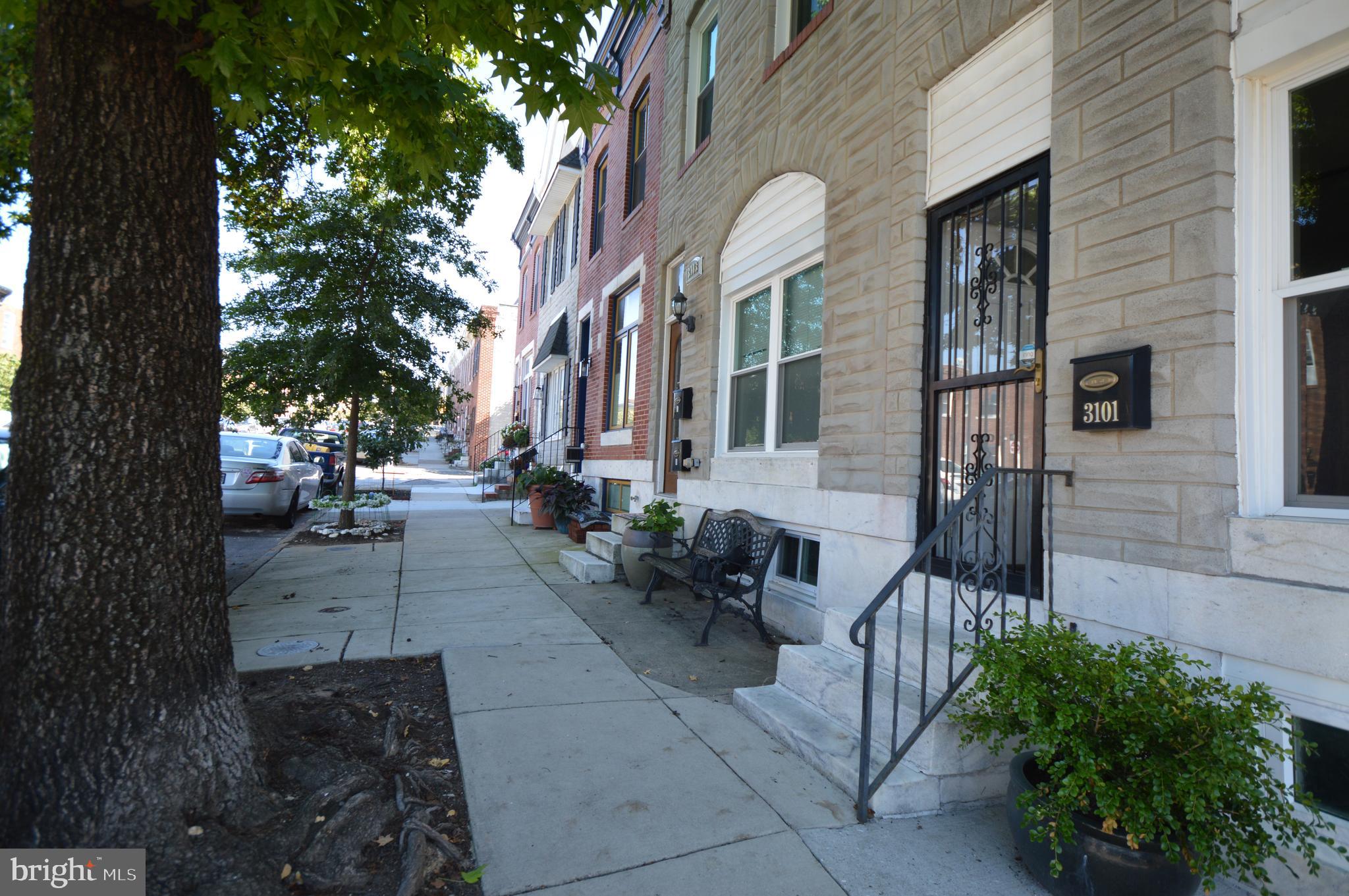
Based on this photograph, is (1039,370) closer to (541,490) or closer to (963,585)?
(963,585)

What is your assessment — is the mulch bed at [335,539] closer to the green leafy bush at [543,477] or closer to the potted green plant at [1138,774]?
the green leafy bush at [543,477]

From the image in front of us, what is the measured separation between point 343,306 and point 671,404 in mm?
5018

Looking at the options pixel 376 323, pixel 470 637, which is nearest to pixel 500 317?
pixel 376 323

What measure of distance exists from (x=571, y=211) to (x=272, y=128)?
10312 millimetres

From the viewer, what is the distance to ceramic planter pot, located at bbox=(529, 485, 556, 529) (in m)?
11.2

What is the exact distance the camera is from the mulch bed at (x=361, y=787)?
2.38 m

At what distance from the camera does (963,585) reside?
3.73 meters

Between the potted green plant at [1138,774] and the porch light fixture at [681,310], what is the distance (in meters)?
5.38

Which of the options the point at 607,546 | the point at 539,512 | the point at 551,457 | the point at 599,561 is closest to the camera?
the point at 599,561

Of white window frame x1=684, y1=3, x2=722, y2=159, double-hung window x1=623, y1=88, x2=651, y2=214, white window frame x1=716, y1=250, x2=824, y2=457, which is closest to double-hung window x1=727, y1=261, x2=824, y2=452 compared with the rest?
white window frame x1=716, y1=250, x2=824, y2=457

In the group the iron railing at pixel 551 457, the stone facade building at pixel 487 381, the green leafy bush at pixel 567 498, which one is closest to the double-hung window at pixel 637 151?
the stone facade building at pixel 487 381

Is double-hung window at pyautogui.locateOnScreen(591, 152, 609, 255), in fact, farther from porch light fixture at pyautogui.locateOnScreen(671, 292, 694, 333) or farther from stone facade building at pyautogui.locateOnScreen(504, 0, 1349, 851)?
stone facade building at pyautogui.locateOnScreen(504, 0, 1349, 851)

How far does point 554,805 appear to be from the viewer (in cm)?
284

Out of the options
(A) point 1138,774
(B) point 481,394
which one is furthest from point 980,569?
(B) point 481,394
